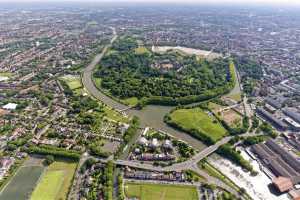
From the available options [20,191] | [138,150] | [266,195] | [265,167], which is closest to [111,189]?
[138,150]

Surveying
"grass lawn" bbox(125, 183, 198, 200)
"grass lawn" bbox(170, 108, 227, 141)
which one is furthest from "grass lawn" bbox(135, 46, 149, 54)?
"grass lawn" bbox(125, 183, 198, 200)

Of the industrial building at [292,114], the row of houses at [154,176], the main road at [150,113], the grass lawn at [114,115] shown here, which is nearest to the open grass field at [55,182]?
the row of houses at [154,176]

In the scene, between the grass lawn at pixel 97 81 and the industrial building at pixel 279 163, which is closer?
the industrial building at pixel 279 163

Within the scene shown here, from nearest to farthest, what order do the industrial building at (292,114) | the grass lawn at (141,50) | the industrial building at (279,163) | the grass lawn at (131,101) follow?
the industrial building at (279,163), the industrial building at (292,114), the grass lawn at (131,101), the grass lawn at (141,50)

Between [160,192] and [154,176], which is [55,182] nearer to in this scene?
[154,176]

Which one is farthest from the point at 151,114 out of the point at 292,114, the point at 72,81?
the point at 292,114

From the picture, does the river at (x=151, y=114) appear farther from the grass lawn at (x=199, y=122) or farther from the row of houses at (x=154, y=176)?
the row of houses at (x=154, y=176)
